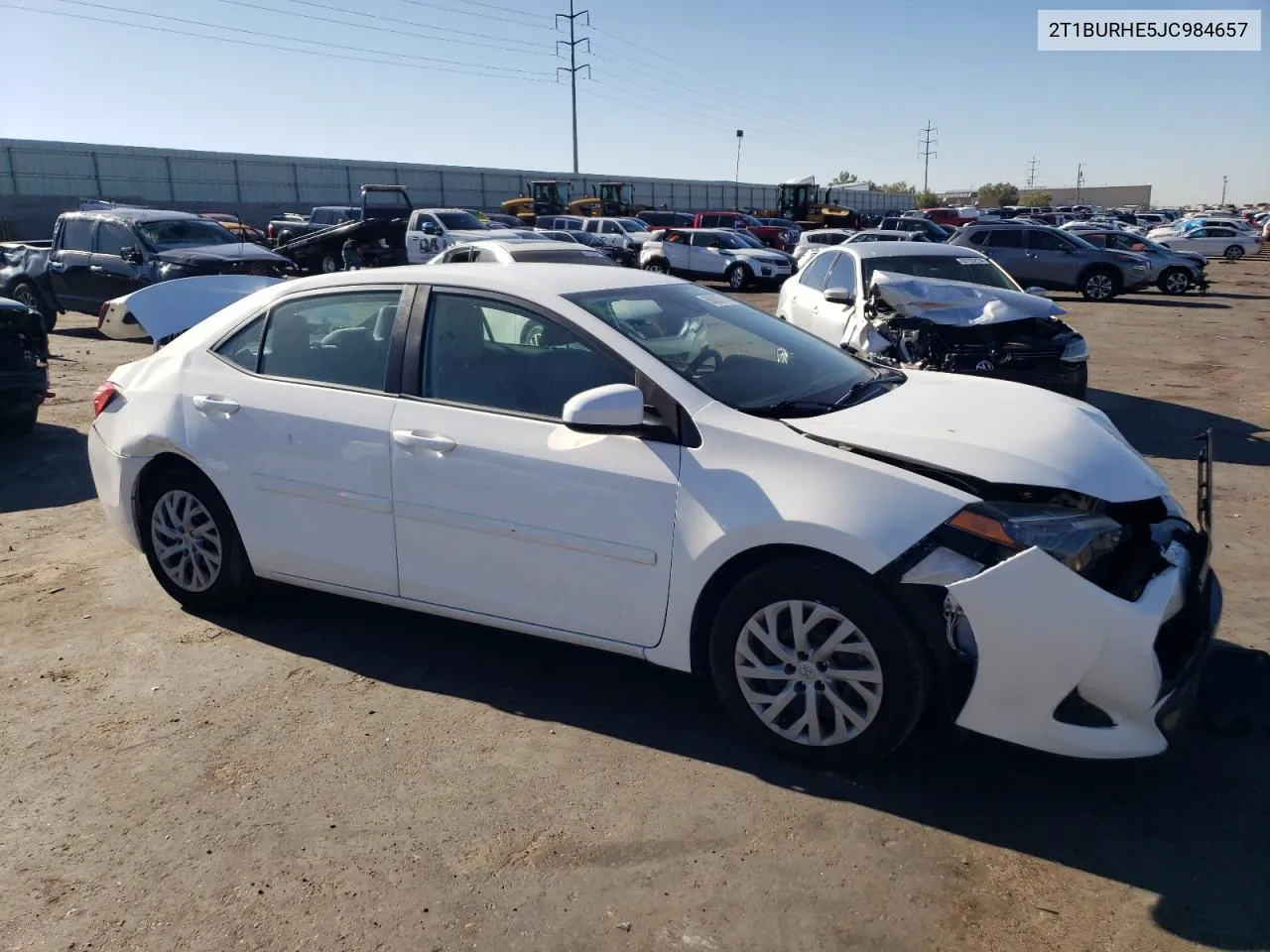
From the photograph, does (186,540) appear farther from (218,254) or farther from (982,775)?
(218,254)

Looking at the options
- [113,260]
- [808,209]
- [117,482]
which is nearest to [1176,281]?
[113,260]

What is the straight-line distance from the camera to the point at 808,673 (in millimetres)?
3387

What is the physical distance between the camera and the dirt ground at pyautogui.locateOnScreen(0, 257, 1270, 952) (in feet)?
9.13

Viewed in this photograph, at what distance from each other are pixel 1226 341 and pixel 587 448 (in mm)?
15232

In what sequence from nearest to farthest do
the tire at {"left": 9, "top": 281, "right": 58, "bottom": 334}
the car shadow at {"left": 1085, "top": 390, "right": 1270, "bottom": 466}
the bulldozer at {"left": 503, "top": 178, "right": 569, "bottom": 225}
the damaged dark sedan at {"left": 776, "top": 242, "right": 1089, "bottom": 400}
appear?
the car shadow at {"left": 1085, "top": 390, "right": 1270, "bottom": 466}, the damaged dark sedan at {"left": 776, "top": 242, "right": 1089, "bottom": 400}, the tire at {"left": 9, "top": 281, "right": 58, "bottom": 334}, the bulldozer at {"left": 503, "top": 178, "right": 569, "bottom": 225}

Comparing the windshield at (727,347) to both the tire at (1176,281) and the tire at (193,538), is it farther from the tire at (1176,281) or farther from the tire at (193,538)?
the tire at (1176,281)

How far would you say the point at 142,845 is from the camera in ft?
10.4

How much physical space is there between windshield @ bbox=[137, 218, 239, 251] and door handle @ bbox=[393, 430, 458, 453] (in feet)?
44.5

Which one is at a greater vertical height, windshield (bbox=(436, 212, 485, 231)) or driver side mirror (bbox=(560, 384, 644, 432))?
windshield (bbox=(436, 212, 485, 231))

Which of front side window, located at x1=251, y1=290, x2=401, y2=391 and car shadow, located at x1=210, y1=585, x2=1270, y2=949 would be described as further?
front side window, located at x1=251, y1=290, x2=401, y2=391

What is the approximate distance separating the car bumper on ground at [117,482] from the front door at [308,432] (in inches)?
19.3

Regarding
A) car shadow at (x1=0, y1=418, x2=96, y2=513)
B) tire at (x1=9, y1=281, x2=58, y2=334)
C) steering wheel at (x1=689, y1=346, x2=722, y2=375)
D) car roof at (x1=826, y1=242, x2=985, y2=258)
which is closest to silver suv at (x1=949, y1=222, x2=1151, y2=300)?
car roof at (x1=826, y1=242, x2=985, y2=258)

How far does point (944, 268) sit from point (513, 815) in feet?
27.5

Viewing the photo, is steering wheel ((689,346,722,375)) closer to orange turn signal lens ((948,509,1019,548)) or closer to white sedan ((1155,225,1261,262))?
orange turn signal lens ((948,509,1019,548))
